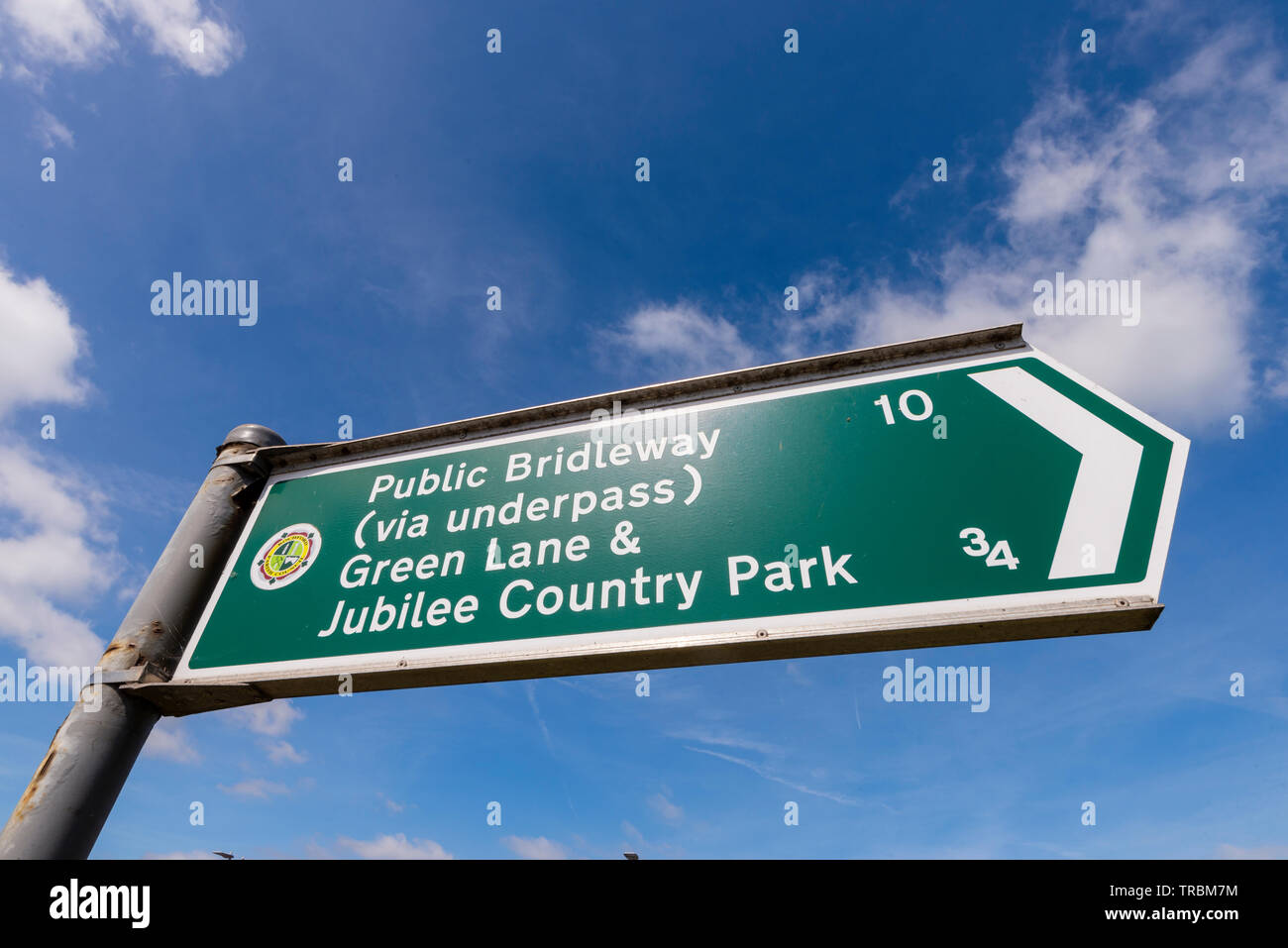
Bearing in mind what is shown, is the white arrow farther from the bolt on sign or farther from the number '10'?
the number '10'

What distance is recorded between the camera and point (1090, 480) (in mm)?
1679

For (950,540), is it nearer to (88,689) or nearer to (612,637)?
(612,637)

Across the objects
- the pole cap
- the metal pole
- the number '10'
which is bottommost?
the metal pole

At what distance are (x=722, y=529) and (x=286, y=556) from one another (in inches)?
65.7

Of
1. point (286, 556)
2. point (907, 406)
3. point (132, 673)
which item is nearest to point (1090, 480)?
point (907, 406)

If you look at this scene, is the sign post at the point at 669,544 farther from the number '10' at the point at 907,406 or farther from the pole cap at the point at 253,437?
the pole cap at the point at 253,437

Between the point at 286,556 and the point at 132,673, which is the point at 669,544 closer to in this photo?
the point at 286,556

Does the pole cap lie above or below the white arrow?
above

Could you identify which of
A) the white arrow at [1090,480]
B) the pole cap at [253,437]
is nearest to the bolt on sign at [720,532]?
the white arrow at [1090,480]

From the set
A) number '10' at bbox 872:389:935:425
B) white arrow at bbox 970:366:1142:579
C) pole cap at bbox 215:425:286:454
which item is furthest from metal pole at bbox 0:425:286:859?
white arrow at bbox 970:366:1142:579

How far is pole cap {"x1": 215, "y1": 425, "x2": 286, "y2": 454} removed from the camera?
2.83 m

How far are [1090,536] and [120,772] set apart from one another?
284 centimetres

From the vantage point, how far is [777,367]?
2.32 meters
